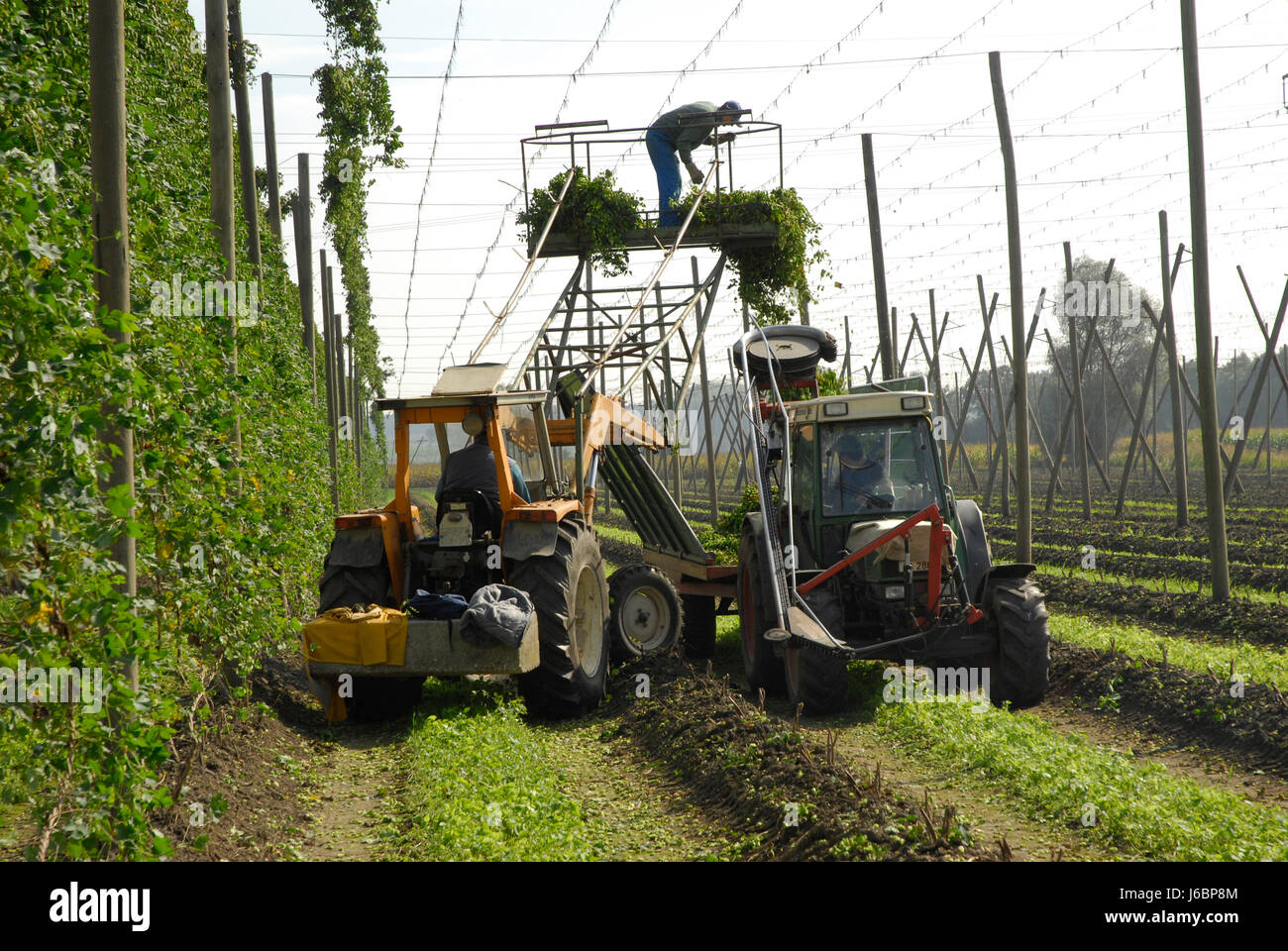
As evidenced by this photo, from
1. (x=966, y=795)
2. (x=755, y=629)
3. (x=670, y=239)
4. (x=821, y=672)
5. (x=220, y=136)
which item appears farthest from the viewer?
(x=670, y=239)

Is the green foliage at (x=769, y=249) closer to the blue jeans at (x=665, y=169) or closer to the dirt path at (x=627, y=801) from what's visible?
the blue jeans at (x=665, y=169)

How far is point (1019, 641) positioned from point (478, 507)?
14.5 feet

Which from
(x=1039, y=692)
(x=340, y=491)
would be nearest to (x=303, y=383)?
(x=340, y=491)

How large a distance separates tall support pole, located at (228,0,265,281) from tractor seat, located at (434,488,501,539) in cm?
570

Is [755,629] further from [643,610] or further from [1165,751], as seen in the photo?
[1165,751]

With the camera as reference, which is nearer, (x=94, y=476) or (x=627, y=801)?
(x=94, y=476)

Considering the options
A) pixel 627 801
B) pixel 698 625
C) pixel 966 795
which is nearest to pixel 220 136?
pixel 698 625

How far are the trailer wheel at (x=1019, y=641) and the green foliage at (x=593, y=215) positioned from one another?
6.69 metres

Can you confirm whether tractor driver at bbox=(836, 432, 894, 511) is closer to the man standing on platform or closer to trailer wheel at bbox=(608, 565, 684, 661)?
trailer wheel at bbox=(608, 565, 684, 661)

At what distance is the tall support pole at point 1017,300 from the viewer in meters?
16.7

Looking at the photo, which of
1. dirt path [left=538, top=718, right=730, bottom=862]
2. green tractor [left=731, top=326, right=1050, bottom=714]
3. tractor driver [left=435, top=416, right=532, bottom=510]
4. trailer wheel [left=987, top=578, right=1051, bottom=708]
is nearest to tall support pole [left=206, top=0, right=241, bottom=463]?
tractor driver [left=435, top=416, right=532, bottom=510]

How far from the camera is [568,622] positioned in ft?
29.7

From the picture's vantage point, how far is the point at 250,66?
50.6ft
